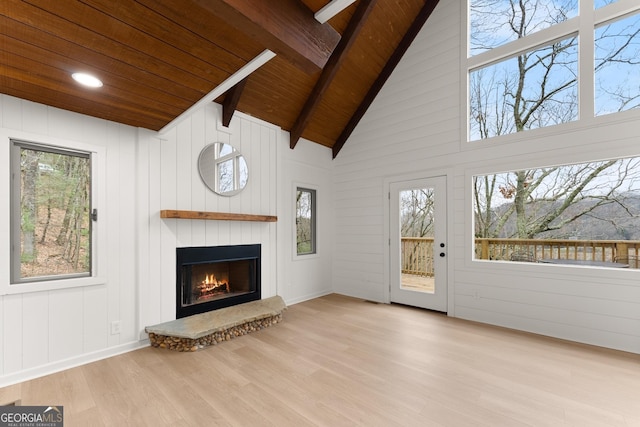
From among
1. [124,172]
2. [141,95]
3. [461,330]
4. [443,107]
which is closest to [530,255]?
[461,330]

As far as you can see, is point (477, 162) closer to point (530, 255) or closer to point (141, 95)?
point (530, 255)

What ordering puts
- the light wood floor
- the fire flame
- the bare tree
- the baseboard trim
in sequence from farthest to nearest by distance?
the fire flame < the bare tree < the baseboard trim < the light wood floor

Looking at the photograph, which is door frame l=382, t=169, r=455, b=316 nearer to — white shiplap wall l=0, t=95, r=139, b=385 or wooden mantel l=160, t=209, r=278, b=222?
wooden mantel l=160, t=209, r=278, b=222

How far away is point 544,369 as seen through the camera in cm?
242

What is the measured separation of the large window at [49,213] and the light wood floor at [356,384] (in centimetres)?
90

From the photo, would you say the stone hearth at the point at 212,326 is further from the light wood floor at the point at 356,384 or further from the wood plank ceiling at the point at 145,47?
the wood plank ceiling at the point at 145,47

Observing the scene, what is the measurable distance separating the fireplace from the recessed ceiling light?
1.76 m

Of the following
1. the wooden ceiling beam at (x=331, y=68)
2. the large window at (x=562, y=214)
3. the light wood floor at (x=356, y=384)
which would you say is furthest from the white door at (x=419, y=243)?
the wooden ceiling beam at (x=331, y=68)

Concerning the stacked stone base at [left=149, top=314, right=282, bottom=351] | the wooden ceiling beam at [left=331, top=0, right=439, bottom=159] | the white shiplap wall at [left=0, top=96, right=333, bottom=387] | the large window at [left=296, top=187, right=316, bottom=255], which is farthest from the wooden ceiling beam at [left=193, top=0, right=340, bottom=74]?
the wooden ceiling beam at [left=331, top=0, right=439, bottom=159]

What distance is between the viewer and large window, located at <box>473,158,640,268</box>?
2.96m

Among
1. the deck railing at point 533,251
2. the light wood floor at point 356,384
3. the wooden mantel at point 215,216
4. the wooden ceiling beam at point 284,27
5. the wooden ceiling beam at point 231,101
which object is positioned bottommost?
the light wood floor at point 356,384

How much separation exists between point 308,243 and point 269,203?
1.14 meters

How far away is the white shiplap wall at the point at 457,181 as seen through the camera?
9.48 feet

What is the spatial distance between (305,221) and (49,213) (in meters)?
3.23
